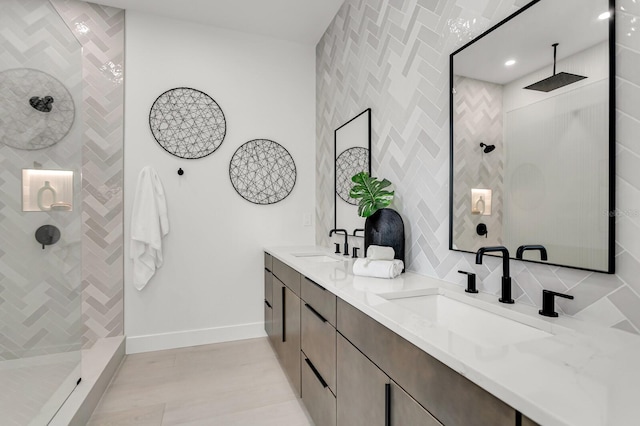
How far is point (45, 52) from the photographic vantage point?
171cm

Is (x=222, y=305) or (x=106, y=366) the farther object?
(x=222, y=305)

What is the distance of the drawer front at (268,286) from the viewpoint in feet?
9.12

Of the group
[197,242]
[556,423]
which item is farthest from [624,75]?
[197,242]

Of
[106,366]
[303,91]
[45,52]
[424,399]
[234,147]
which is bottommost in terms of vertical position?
[106,366]

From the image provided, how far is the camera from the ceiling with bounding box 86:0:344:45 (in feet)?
8.71

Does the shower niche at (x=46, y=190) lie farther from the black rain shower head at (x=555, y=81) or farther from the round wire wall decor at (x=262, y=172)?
the black rain shower head at (x=555, y=81)

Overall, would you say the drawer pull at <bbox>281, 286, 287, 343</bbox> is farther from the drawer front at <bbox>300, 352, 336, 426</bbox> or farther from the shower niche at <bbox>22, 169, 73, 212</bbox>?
the shower niche at <bbox>22, 169, 73, 212</bbox>

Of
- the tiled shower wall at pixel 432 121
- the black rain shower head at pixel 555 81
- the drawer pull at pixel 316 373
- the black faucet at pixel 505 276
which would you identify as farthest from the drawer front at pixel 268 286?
the black rain shower head at pixel 555 81

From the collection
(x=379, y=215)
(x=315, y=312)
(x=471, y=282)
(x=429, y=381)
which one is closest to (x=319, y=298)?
(x=315, y=312)

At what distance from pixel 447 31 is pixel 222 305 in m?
2.78

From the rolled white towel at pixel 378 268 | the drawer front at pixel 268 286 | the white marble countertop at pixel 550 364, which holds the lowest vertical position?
the drawer front at pixel 268 286

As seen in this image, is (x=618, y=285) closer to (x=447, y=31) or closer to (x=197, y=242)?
(x=447, y=31)

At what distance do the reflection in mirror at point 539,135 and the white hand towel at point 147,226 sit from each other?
2.35 metres

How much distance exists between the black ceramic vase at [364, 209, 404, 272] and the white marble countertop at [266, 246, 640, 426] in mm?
648
